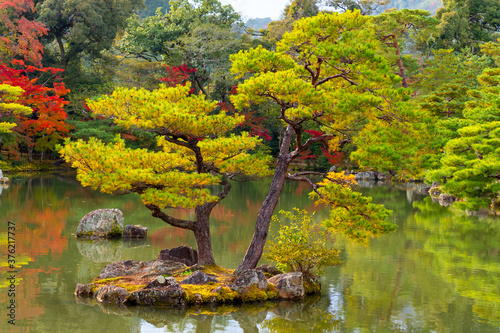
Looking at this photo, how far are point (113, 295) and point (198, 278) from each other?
4.54 feet

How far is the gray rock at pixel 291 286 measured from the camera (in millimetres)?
8109

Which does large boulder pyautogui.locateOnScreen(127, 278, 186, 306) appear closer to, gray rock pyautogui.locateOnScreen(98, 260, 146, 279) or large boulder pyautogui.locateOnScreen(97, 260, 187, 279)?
large boulder pyautogui.locateOnScreen(97, 260, 187, 279)

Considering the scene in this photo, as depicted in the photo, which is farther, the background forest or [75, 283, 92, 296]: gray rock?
the background forest

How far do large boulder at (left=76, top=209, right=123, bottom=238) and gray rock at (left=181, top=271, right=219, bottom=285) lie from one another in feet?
18.3

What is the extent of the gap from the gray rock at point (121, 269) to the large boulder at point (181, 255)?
0.58 m

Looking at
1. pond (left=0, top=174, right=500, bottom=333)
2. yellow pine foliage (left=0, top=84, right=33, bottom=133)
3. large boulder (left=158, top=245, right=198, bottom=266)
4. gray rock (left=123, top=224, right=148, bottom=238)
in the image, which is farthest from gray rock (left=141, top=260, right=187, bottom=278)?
yellow pine foliage (left=0, top=84, right=33, bottom=133)

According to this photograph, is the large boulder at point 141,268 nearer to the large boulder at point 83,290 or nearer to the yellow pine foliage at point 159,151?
the large boulder at point 83,290

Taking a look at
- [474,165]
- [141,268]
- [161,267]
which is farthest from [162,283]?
[474,165]

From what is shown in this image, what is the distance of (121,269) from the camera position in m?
8.95

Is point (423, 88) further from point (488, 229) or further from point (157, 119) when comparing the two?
point (157, 119)

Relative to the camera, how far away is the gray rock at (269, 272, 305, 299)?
26.6ft

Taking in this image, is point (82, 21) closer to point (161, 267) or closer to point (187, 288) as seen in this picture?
point (161, 267)

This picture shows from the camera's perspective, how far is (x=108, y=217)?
13297 mm

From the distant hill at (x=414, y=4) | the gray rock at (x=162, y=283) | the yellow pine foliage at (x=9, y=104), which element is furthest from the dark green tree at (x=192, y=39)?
the distant hill at (x=414, y=4)
